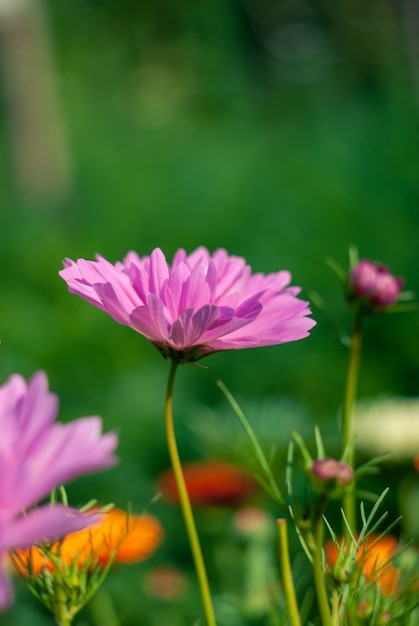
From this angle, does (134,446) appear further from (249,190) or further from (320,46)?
(320,46)

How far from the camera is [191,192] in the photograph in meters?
3.42

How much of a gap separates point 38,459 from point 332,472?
0.12 meters

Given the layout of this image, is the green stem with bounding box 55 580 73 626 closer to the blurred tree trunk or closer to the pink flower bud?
the pink flower bud

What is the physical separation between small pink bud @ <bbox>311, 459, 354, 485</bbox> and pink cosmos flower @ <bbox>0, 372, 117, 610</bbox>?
3.5 inches

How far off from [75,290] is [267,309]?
76 millimetres

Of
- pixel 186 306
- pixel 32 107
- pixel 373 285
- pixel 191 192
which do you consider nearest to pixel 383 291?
pixel 373 285

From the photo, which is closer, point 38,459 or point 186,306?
point 38,459

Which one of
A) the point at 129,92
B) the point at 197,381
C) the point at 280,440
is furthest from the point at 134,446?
the point at 129,92

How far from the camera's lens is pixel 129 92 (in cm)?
563

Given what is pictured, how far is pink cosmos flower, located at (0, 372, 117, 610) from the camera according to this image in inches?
8.1

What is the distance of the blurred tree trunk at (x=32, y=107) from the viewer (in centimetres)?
320

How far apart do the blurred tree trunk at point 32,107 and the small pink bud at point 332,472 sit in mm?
3060

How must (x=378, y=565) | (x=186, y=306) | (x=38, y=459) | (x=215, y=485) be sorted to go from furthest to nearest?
(x=215, y=485) < (x=378, y=565) < (x=186, y=306) < (x=38, y=459)

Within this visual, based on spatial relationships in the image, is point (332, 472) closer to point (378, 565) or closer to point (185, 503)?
point (185, 503)
